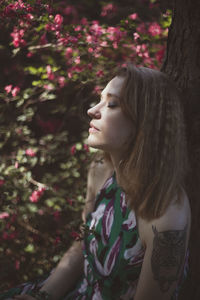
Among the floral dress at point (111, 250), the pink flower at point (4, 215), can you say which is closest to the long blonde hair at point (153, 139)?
the floral dress at point (111, 250)

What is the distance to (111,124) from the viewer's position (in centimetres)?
130

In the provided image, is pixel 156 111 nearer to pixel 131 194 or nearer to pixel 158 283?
pixel 131 194

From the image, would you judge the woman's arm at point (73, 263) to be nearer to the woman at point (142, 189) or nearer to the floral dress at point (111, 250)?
the floral dress at point (111, 250)

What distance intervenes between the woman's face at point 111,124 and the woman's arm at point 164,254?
36 centimetres

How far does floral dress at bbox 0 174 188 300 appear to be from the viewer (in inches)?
53.1

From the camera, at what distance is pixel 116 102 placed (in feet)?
4.30

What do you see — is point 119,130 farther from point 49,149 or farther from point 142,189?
point 49,149

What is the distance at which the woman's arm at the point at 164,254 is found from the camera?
121 cm

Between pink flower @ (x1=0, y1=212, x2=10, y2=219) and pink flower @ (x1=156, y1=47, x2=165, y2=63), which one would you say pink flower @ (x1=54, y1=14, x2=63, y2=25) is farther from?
pink flower @ (x1=0, y1=212, x2=10, y2=219)

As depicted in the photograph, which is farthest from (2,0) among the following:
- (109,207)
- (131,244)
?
(131,244)

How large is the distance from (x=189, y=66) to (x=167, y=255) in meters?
0.92

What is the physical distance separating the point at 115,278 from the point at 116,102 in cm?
80

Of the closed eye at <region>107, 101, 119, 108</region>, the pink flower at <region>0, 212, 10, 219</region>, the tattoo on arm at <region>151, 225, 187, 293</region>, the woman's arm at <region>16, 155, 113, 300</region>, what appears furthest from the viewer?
the pink flower at <region>0, 212, 10, 219</region>

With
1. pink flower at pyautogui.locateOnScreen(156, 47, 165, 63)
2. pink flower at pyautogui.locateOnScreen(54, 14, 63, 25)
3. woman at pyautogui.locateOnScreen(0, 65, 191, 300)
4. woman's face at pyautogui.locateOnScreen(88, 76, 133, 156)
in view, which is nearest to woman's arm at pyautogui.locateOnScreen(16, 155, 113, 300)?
woman at pyautogui.locateOnScreen(0, 65, 191, 300)
